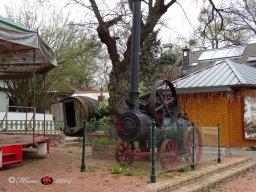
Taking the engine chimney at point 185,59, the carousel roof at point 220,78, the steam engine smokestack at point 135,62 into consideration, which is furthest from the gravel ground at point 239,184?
the engine chimney at point 185,59

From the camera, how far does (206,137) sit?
10.3m

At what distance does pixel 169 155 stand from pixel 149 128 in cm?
80

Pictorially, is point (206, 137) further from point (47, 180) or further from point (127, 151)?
point (47, 180)

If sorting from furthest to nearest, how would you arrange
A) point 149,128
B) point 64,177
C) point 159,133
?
point 149,128 < point 159,133 < point 64,177

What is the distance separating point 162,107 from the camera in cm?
886

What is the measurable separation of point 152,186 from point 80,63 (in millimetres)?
16565

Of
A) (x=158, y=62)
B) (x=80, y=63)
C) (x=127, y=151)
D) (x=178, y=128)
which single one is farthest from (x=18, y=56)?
(x=158, y=62)

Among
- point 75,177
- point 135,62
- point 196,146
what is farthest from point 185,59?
point 75,177

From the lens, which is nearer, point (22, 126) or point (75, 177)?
point (75, 177)

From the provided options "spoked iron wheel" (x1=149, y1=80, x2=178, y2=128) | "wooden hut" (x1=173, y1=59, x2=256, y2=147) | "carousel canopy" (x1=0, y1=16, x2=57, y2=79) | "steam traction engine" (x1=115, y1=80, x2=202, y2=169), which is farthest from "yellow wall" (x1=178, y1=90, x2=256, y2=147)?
"carousel canopy" (x1=0, y1=16, x2=57, y2=79)

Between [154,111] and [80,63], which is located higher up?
[80,63]

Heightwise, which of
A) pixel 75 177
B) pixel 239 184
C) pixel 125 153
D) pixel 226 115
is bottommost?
pixel 239 184

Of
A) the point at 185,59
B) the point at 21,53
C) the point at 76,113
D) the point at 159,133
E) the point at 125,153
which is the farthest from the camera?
the point at 185,59

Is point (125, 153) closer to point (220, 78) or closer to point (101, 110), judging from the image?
point (220, 78)
